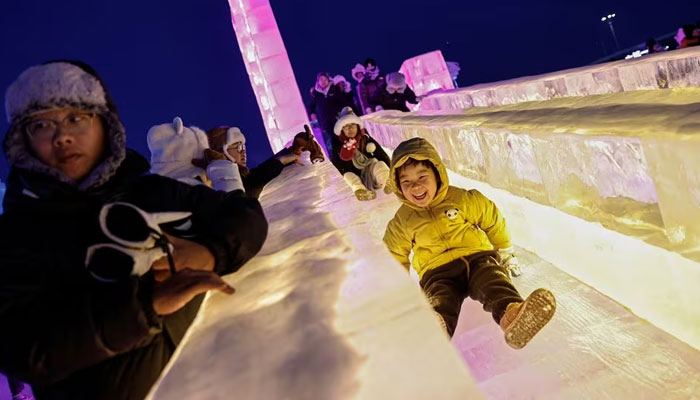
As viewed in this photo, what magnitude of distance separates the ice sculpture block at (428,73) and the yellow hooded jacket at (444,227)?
9.66 meters

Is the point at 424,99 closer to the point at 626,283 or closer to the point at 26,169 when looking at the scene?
the point at 626,283

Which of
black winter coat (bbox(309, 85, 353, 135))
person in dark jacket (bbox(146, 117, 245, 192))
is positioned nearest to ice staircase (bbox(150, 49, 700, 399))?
person in dark jacket (bbox(146, 117, 245, 192))

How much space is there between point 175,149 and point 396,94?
678 centimetres

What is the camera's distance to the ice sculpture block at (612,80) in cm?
301

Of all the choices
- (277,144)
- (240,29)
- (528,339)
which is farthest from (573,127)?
(240,29)

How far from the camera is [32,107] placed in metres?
1.37

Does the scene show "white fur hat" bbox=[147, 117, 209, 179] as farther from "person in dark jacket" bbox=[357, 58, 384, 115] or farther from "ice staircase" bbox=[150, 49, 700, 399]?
"person in dark jacket" bbox=[357, 58, 384, 115]

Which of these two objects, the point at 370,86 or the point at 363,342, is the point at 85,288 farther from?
the point at 370,86

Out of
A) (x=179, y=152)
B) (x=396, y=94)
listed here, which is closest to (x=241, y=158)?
(x=179, y=152)

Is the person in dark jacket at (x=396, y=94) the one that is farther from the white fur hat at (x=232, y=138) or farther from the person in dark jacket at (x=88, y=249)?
the person in dark jacket at (x=88, y=249)

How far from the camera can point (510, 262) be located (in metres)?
2.55

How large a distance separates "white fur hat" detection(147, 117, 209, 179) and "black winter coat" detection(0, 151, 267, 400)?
202cm

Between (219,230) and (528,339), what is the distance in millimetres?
1205

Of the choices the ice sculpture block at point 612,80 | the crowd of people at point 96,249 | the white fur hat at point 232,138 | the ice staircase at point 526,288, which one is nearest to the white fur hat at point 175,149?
the white fur hat at point 232,138
